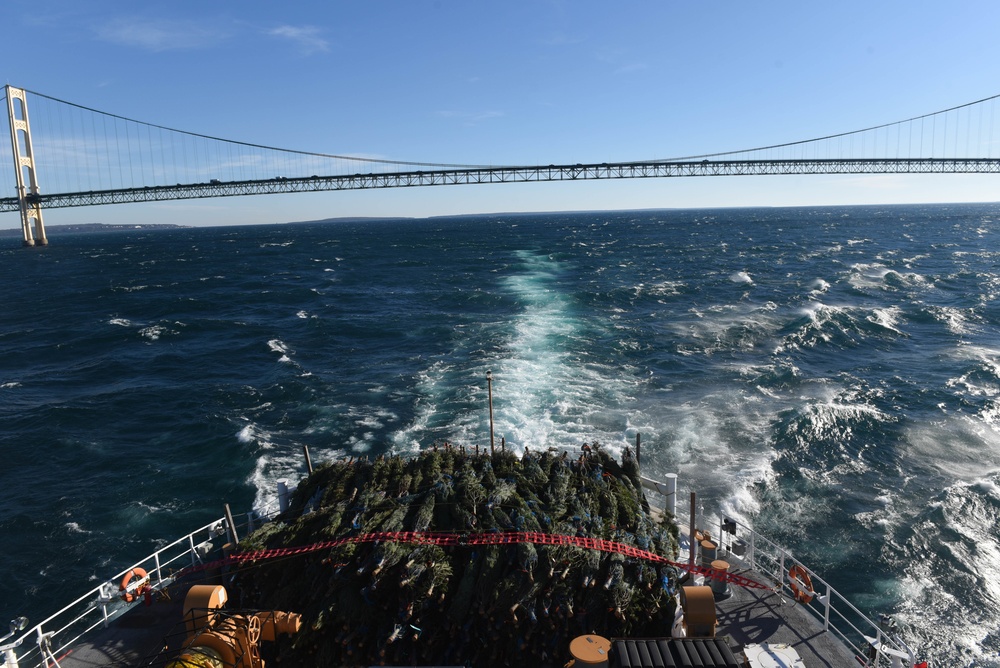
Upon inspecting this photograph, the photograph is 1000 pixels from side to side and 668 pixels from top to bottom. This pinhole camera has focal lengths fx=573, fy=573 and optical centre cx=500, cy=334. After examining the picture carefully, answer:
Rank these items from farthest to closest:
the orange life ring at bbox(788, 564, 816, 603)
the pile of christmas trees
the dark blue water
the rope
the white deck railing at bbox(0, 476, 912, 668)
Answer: the dark blue water → the orange life ring at bbox(788, 564, 816, 603) → the rope → the white deck railing at bbox(0, 476, 912, 668) → the pile of christmas trees

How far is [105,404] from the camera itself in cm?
3850

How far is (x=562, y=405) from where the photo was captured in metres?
34.8

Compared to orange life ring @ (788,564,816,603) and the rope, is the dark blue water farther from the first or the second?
the rope

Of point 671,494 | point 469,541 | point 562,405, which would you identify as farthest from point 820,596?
point 562,405

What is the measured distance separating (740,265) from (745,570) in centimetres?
9222

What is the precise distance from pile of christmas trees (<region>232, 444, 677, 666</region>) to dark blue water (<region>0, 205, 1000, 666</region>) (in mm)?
11915

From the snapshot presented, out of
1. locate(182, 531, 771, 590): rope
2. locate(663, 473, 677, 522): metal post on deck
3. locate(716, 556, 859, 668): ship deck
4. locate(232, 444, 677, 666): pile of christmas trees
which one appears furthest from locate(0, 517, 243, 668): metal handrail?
locate(716, 556, 859, 668): ship deck

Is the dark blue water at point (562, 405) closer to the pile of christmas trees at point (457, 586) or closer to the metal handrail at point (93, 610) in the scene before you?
the metal handrail at point (93, 610)

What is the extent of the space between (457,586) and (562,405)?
23.2 m

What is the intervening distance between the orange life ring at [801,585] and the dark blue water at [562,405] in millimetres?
6577

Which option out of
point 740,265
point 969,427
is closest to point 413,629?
point 969,427

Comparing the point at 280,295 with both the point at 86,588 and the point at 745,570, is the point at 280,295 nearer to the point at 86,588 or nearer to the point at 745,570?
the point at 86,588

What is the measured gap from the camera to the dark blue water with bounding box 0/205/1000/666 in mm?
22500

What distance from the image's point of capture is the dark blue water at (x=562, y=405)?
73.8ft
